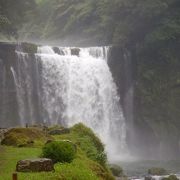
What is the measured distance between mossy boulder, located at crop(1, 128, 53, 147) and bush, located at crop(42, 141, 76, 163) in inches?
194

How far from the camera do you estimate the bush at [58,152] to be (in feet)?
61.4

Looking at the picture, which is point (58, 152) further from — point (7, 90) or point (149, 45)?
point (149, 45)

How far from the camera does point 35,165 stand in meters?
16.9

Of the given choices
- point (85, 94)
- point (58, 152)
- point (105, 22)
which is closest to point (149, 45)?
point (105, 22)

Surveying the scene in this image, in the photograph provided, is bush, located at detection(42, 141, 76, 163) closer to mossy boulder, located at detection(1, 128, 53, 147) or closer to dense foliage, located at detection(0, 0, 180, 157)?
mossy boulder, located at detection(1, 128, 53, 147)

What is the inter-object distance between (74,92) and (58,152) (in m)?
42.7

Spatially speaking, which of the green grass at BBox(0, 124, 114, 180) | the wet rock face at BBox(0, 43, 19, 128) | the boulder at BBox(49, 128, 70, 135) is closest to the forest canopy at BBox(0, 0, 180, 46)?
the wet rock face at BBox(0, 43, 19, 128)

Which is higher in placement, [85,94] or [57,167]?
[85,94]

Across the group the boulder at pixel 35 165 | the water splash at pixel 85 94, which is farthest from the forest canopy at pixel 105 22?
the boulder at pixel 35 165

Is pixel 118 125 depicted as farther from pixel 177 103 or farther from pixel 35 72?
pixel 35 72

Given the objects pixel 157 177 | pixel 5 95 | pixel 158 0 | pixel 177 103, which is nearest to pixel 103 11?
pixel 158 0

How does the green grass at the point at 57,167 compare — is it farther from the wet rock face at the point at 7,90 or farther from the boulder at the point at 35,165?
the wet rock face at the point at 7,90

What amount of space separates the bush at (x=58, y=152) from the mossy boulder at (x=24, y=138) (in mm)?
4920

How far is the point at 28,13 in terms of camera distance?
6012 centimetres
